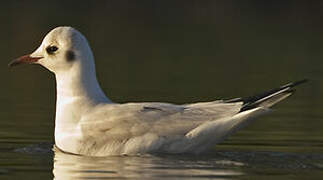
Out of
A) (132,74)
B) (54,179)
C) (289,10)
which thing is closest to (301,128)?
(54,179)

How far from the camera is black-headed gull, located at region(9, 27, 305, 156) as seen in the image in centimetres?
1520

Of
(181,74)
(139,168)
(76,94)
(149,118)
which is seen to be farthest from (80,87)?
(181,74)

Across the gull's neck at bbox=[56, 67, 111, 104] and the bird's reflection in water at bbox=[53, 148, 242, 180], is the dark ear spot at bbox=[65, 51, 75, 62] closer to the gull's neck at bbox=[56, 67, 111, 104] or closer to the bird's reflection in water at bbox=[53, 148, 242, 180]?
the gull's neck at bbox=[56, 67, 111, 104]

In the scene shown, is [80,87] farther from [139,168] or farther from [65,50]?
[139,168]

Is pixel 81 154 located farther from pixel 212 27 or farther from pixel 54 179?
pixel 212 27

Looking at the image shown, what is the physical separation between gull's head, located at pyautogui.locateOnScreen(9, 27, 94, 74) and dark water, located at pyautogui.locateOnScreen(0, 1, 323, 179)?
0.95 meters

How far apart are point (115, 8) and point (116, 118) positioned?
3262cm

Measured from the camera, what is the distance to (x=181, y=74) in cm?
2633

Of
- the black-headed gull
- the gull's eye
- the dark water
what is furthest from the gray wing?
the gull's eye

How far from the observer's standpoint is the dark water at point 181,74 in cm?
1479

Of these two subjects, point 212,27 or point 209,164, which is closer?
point 209,164

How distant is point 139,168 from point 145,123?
2.90 feet

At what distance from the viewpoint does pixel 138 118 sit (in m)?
15.3

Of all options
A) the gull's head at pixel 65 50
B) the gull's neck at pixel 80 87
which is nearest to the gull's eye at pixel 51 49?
the gull's head at pixel 65 50
